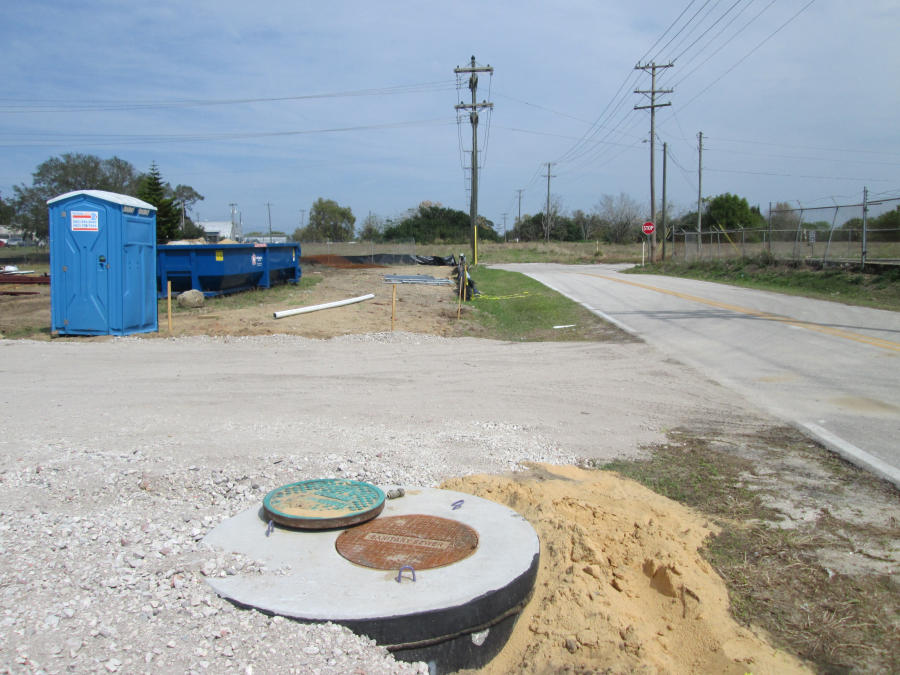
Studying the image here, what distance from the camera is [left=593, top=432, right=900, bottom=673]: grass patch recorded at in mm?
3344

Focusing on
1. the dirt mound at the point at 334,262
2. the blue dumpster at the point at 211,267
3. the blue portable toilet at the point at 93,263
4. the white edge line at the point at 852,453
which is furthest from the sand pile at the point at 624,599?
the dirt mound at the point at 334,262

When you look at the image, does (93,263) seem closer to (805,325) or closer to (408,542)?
(408,542)

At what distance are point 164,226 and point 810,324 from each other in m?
46.1

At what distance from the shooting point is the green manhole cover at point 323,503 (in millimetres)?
4156

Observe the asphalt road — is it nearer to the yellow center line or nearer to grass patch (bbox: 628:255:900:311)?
the yellow center line

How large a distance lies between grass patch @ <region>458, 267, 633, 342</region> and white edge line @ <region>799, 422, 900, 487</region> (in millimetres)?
6542

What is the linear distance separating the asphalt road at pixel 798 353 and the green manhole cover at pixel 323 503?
3.98 m

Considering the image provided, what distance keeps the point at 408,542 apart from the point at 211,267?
56.8 feet

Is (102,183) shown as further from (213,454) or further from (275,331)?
(213,454)

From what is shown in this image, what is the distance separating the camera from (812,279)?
76.8 feet

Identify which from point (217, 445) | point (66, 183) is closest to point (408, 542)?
point (217, 445)

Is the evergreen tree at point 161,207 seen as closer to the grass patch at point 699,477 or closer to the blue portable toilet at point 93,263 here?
the blue portable toilet at point 93,263

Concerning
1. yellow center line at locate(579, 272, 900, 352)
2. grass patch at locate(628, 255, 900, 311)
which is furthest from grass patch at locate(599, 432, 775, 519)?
grass patch at locate(628, 255, 900, 311)

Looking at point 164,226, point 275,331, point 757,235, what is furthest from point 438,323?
point 164,226
